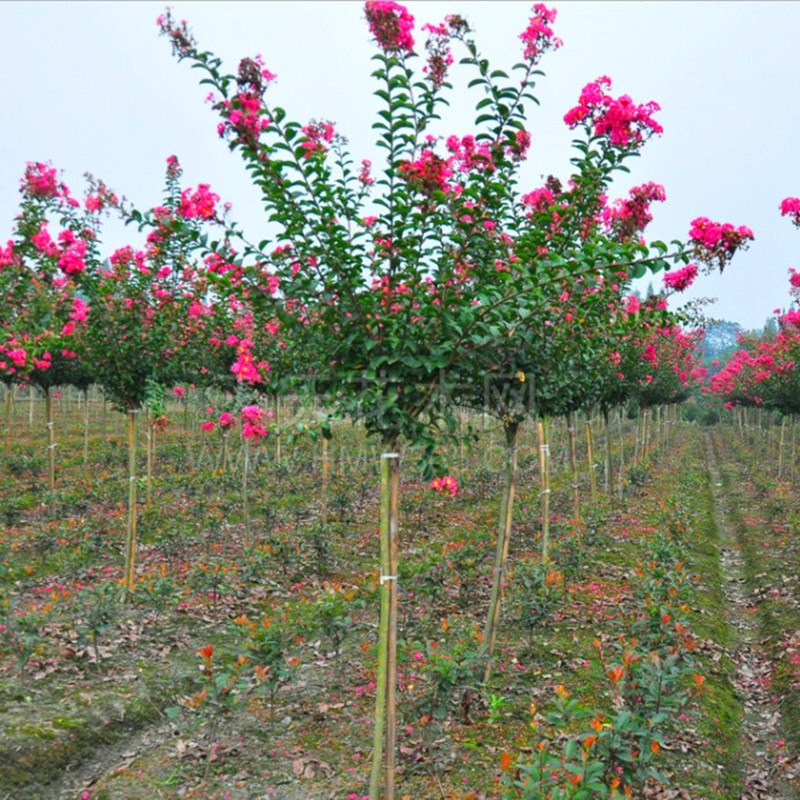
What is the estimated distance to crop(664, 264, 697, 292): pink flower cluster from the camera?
14.0 feet

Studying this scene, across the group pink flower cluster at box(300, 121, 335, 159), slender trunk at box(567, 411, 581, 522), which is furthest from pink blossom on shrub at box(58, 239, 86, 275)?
slender trunk at box(567, 411, 581, 522)

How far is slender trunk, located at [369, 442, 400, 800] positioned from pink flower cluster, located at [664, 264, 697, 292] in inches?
88.6

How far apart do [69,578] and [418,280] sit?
26.2ft

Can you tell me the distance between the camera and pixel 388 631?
3758 mm

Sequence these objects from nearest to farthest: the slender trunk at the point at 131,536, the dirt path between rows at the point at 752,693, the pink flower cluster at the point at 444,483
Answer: the pink flower cluster at the point at 444,483 → the dirt path between rows at the point at 752,693 → the slender trunk at the point at 131,536

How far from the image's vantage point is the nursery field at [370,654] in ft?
14.9

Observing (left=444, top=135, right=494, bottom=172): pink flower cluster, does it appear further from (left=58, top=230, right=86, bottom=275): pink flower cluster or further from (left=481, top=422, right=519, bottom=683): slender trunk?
(left=58, top=230, right=86, bottom=275): pink flower cluster

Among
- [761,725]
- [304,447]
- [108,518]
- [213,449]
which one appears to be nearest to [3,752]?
[761,725]

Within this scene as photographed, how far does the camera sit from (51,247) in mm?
6883

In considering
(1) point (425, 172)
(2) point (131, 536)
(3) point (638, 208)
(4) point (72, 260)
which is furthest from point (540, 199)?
(2) point (131, 536)

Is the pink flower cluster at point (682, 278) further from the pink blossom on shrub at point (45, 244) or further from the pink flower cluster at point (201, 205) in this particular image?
the pink blossom on shrub at point (45, 244)

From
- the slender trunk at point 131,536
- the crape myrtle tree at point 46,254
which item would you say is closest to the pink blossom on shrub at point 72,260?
the crape myrtle tree at point 46,254

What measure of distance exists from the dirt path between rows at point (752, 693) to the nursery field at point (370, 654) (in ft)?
0.09

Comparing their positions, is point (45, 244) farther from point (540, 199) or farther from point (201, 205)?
point (540, 199)
